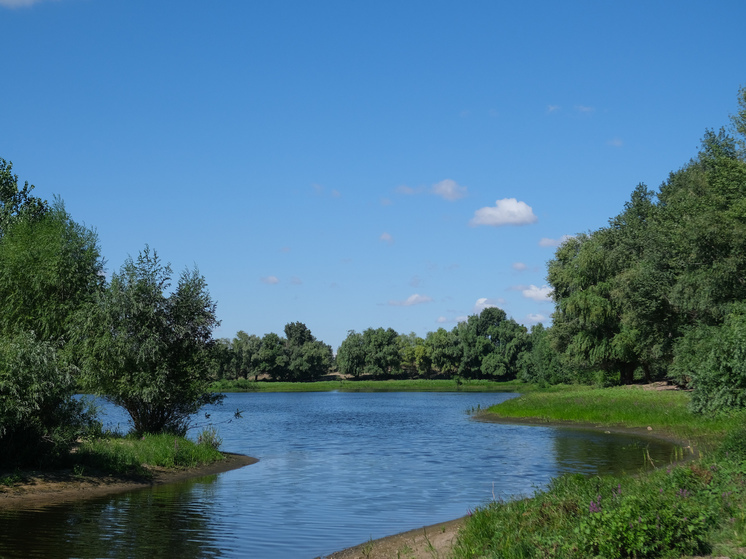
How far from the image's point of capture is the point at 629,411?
43625 mm

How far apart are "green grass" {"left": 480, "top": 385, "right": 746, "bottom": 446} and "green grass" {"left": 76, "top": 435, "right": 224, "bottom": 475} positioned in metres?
22.0

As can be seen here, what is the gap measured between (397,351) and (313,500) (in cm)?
12948

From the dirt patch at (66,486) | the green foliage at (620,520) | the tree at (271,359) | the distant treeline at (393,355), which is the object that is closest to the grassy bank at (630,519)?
the green foliage at (620,520)

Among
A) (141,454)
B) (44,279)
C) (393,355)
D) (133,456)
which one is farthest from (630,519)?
(393,355)

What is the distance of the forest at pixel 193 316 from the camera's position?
23062 mm

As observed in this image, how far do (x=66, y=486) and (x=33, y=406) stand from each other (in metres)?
2.77

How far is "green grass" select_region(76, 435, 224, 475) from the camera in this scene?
23953mm

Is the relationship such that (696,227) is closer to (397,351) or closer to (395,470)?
(395,470)

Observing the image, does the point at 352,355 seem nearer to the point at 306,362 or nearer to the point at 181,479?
the point at 306,362

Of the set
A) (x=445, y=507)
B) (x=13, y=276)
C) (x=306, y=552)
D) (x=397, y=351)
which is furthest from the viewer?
(x=397, y=351)

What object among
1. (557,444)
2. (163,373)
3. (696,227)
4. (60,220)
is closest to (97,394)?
(163,373)

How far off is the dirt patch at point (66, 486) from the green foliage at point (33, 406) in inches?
33.3

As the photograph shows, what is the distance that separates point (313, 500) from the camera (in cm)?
2141

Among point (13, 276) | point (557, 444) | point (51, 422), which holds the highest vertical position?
point (13, 276)
